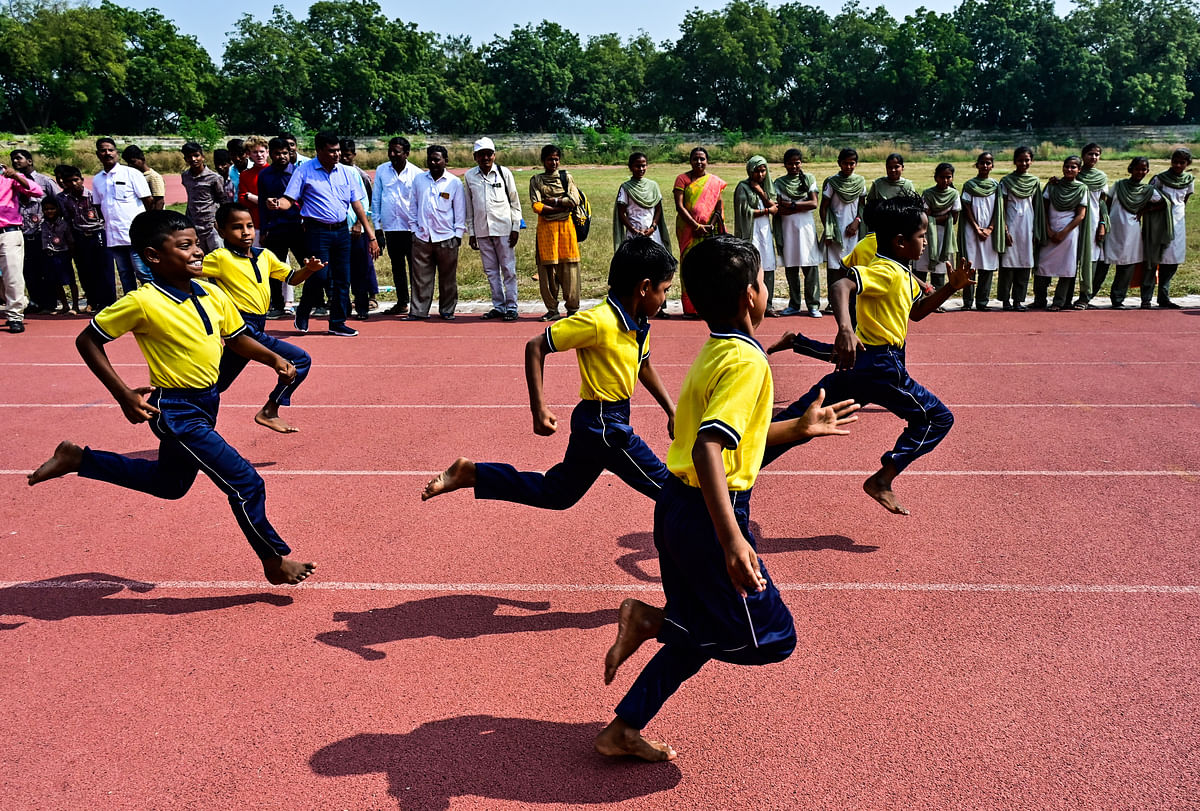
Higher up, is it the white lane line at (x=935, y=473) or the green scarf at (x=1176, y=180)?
the green scarf at (x=1176, y=180)

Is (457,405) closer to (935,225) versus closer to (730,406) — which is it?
(730,406)

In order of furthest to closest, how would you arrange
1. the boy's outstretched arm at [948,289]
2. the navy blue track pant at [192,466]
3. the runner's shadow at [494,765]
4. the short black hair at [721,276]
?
the boy's outstretched arm at [948,289], the navy blue track pant at [192,466], the runner's shadow at [494,765], the short black hair at [721,276]

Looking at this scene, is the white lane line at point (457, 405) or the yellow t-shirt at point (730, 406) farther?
the white lane line at point (457, 405)

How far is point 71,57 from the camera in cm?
6206

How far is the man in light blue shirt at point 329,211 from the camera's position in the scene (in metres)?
10.6

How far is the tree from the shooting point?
61.1 meters

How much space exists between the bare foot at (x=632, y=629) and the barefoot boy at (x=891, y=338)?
2286 mm

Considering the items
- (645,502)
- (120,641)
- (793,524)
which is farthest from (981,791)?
(120,641)

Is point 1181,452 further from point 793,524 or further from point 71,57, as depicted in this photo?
point 71,57

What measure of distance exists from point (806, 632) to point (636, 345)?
1.41m

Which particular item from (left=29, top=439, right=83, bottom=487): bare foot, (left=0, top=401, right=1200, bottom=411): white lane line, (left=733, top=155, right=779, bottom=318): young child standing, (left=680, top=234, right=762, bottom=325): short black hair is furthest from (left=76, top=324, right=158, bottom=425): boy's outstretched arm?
(left=733, top=155, right=779, bottom=318): young child standing

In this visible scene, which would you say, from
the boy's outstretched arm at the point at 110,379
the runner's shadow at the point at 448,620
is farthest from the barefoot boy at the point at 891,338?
the boy's outstretched arm at the point at 110,379

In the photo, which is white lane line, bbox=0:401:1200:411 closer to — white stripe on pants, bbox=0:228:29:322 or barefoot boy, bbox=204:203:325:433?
barefoot boy, bbox=204:203:325:433

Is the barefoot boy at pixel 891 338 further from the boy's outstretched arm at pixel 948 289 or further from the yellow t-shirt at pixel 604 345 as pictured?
the yellow t-shirt at pixel 604 345
